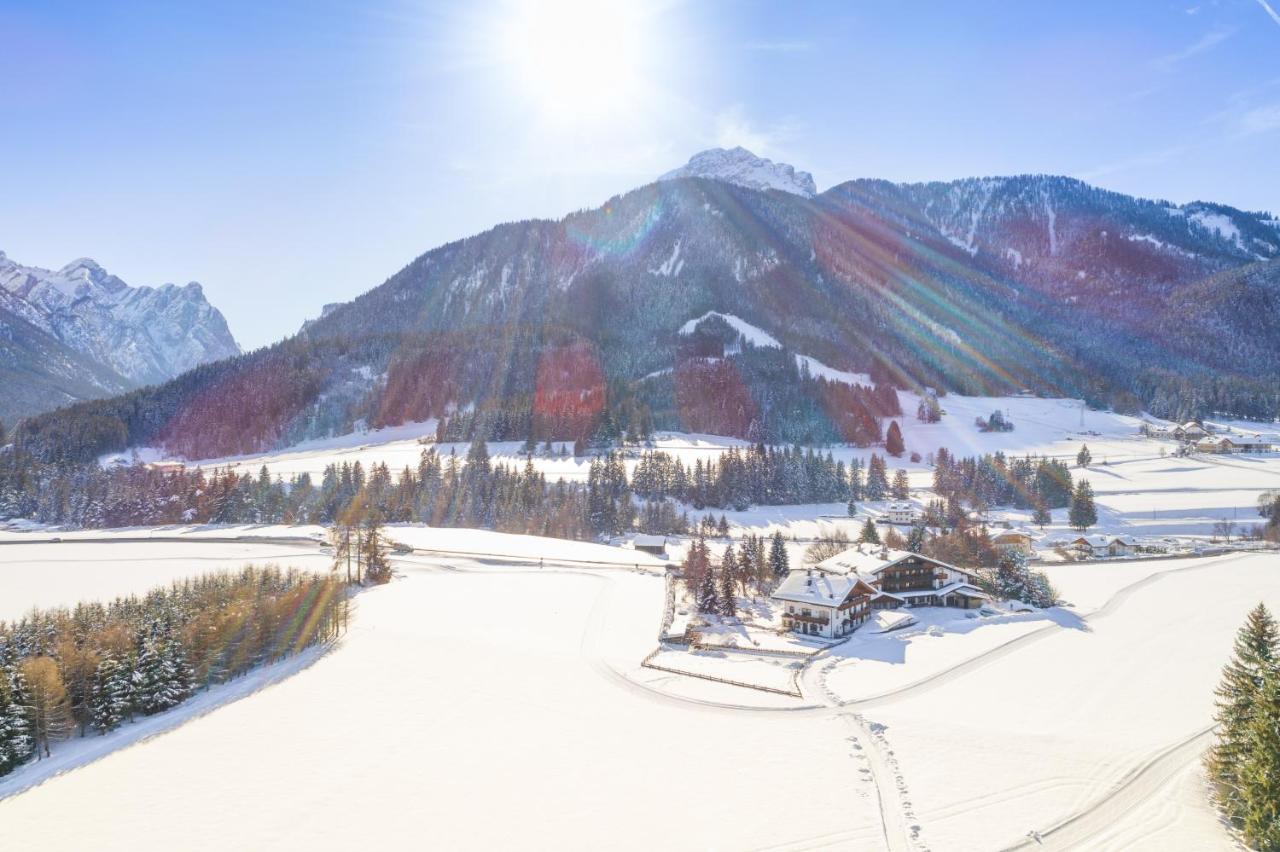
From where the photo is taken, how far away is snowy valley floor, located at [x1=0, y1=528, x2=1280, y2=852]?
2045 cm

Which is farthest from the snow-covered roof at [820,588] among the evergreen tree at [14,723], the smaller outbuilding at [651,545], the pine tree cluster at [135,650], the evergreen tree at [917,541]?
the evergreen tree at [14,723]

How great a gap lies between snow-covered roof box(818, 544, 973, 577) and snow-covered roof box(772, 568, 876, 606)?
146cm

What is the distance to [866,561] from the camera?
49.5 m

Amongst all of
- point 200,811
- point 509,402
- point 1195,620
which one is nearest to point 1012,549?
point 1195,620

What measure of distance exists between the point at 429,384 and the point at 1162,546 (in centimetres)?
14985

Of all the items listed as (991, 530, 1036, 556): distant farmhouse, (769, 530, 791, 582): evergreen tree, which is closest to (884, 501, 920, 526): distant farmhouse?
(991, 530, 1036, 556): distant farmhouse

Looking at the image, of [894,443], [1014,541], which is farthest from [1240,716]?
[894,443]

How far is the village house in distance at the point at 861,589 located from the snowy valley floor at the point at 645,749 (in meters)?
2.86

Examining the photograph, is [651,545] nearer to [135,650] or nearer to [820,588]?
[820,588]

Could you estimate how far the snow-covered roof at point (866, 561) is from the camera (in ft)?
156

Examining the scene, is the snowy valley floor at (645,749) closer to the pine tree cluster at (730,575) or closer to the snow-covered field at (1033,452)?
the pine tree cluster at (730,575)

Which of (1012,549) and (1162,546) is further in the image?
(1162,546)

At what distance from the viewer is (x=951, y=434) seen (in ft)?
460

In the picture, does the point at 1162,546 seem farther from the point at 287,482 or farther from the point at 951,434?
the point at 287,482
